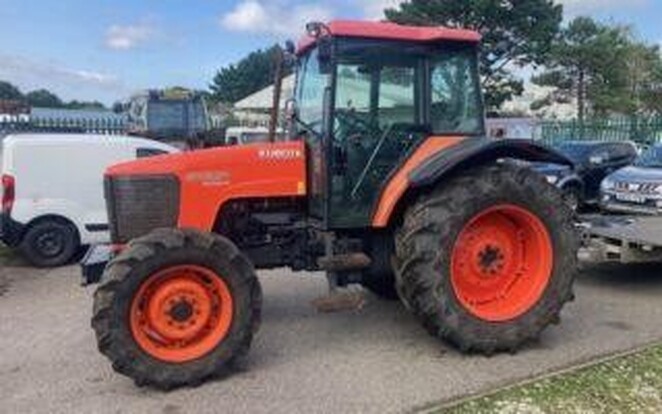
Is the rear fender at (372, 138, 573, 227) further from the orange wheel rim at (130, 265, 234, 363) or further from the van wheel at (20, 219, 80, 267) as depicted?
the van wheel at (20, 219, 80, 267)

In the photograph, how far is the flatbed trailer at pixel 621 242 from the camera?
369 inches

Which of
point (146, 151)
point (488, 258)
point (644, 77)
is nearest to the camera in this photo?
point (488, 258)

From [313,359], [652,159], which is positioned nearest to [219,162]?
[313,359]

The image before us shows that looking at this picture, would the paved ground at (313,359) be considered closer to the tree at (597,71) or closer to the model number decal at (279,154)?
the model number decal at (279,154)

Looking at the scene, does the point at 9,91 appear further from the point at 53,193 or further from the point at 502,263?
the point at 502,263

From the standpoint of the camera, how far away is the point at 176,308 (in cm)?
653

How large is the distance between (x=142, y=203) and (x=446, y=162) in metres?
2.36

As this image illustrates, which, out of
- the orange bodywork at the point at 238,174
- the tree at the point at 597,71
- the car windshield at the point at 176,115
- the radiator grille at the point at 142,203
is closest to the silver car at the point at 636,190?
the orange bodywork at the point at 238,174

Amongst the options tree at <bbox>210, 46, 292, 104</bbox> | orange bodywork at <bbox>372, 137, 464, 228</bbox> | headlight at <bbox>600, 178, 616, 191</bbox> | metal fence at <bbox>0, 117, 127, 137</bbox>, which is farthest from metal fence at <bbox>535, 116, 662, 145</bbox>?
tree at <bbox>210, 46, 292, 104</bbox>

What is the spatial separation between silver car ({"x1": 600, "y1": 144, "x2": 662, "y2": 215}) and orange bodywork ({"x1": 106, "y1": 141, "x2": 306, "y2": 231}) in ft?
24.6

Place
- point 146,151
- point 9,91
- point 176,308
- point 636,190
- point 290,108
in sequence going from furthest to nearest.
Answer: point 9,91 < point 636,190 < point 146,151 < point 290,108 < point 176,308

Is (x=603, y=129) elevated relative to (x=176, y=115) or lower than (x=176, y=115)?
lower

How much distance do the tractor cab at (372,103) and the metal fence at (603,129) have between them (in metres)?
26.1

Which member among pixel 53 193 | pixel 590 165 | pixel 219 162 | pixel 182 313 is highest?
pixel 219 162
